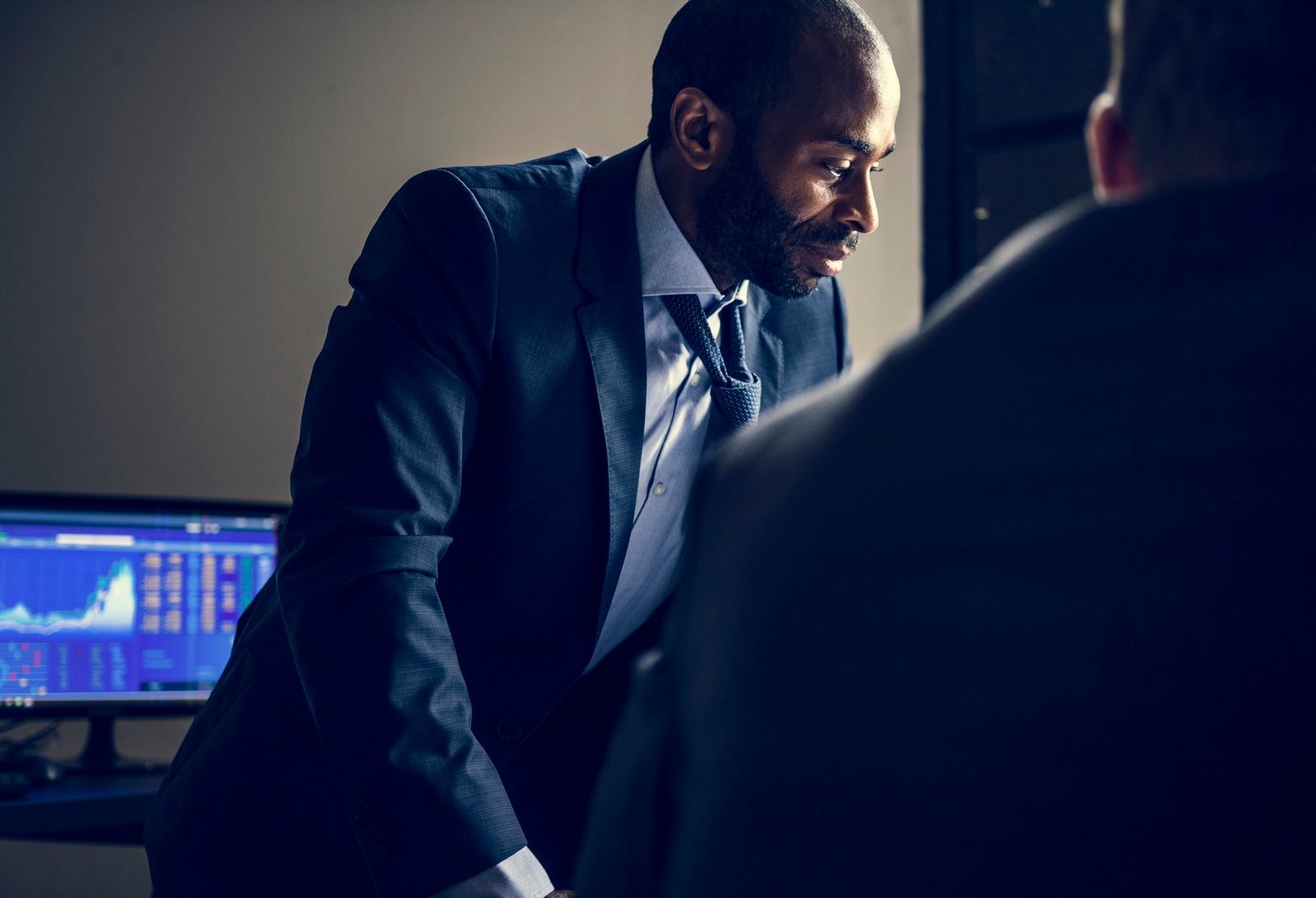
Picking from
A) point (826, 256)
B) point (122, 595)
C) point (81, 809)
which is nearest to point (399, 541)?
point (826, 256)

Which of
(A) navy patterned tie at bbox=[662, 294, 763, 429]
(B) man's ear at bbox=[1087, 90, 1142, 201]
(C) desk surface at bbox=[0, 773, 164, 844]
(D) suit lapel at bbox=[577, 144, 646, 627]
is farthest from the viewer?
(C) desk surface at bbox=[0, 773, 164, 844]

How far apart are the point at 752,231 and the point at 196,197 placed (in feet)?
4.71

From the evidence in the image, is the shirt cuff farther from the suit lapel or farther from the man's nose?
the man's nose

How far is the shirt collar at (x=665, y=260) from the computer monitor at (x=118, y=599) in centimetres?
131

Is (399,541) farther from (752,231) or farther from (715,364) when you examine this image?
(752,231)

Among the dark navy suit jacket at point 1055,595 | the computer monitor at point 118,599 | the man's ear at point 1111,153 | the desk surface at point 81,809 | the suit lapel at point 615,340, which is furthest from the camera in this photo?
the computer monitor at point 118,599

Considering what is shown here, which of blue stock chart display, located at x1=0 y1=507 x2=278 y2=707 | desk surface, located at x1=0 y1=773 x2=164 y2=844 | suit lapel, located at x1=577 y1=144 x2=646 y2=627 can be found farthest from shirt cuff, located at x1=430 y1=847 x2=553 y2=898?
blue stock chart display, located at x1=0 y1=507 x2=278 y2=707

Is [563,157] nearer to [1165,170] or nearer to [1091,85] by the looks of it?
[1165,170]

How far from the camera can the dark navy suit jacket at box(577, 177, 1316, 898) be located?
1.17ft

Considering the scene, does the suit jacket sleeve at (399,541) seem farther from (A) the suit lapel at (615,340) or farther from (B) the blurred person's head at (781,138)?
(B) the blurred person's head at (781,138)

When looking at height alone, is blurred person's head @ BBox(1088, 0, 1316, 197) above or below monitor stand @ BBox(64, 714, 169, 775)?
above

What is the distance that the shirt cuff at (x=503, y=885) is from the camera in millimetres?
935

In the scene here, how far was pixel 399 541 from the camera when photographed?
41.3 inches

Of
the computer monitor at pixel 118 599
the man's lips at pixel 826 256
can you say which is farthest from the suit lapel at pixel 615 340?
the computer monitor at pixel 118 599
